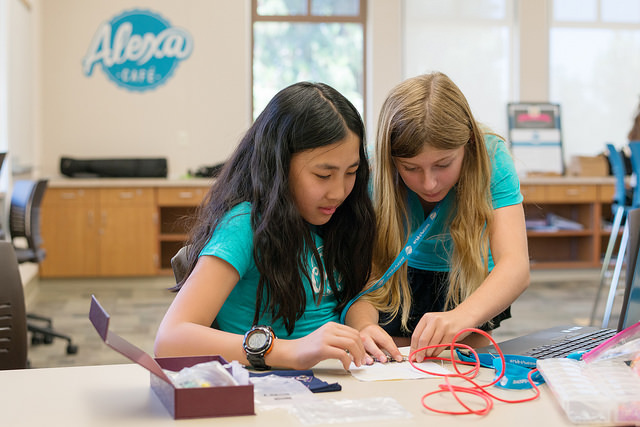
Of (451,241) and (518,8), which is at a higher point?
(518,8)

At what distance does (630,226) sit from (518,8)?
19.3ft

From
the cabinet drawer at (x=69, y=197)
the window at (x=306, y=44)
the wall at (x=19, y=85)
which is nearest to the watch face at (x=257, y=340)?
the wall at (x=19, y=85)

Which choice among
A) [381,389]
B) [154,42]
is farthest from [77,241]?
[381,389]

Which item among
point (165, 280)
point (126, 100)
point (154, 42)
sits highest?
point (154, 42)

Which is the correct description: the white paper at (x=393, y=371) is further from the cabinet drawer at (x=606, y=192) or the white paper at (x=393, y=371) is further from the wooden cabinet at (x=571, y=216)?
the cabinet drawer at (x=606, y=192)

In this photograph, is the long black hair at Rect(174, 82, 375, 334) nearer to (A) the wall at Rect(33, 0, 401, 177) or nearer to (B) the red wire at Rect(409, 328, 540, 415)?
(B) the red wire at Rect(409, 328, 540, 415)

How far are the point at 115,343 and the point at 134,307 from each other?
4311mm

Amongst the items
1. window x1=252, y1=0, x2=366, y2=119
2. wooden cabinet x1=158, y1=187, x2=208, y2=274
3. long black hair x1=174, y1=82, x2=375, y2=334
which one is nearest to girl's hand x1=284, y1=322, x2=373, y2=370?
long black hair x1=174, y1=82, x2=375, y2=334

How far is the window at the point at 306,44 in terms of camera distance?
677 centimetres

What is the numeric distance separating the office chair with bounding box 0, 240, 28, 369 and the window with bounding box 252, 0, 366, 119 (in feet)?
17.6

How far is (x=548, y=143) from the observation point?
6.57 m

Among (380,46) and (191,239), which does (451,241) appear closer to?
(191,239)

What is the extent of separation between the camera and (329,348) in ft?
3.63

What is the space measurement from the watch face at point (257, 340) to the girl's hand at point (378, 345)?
20cm
